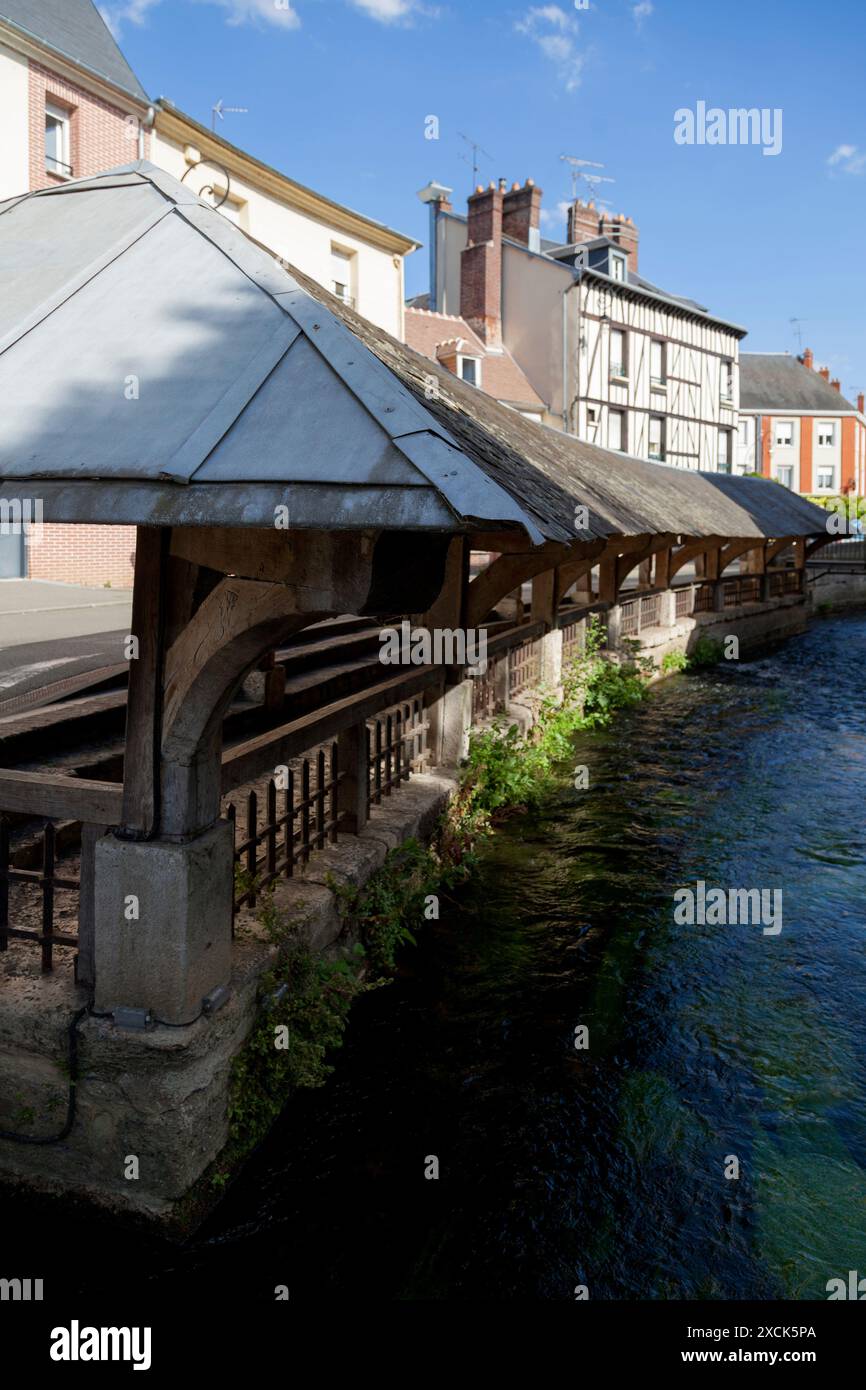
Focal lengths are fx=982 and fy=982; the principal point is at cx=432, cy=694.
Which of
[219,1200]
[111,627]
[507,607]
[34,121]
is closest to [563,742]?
[507,607]

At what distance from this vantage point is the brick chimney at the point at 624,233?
3089cm

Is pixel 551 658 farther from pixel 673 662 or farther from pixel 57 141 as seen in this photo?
pixel 57 141

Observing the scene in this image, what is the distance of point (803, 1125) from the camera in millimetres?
4082

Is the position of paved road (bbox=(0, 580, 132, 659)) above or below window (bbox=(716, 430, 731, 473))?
below

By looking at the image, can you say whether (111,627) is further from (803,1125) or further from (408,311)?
(408,311)

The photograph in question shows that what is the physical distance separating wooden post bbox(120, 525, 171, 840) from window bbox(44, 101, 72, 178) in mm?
13239

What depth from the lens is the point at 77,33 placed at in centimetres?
1426

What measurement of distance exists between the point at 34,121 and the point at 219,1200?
14.4 m

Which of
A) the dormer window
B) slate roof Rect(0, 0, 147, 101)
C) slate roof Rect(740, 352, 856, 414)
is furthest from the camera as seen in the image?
slate roof Rect(740, 352, 856, 414)

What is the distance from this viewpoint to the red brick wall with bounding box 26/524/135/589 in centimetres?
1505

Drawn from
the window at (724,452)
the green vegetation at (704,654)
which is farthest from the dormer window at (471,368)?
the window at (724,452)

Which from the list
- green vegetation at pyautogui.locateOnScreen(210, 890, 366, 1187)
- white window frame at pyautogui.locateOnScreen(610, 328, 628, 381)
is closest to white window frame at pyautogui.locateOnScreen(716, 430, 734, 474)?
white window frame at pyautogui.locateOnScreen(610, 328, 628, 381)

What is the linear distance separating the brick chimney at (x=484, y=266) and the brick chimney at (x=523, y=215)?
111 cm

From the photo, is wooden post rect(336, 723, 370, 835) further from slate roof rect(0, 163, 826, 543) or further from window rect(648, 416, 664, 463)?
window rect(648, 416, 664, 463)
